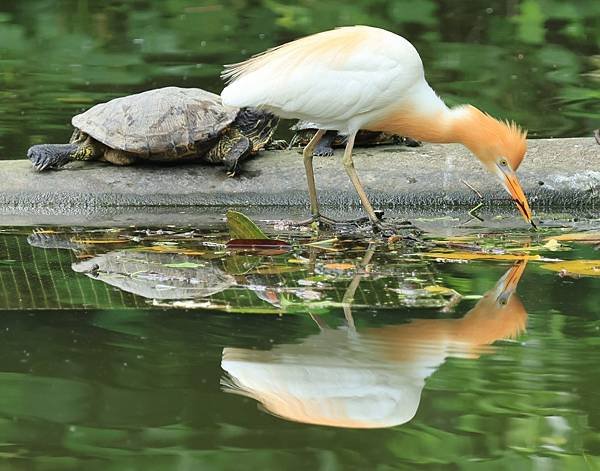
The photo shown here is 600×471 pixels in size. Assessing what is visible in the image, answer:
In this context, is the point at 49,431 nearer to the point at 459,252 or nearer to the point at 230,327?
A: the point at 230,327

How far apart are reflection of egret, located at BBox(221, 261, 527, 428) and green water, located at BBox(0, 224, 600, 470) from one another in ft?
0.04

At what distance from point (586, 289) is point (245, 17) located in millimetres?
11739

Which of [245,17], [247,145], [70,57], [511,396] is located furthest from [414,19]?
[511,396]

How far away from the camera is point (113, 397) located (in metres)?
4.61

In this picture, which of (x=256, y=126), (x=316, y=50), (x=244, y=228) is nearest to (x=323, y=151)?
(x=256, y=126)

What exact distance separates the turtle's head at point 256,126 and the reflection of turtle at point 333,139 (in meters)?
0.21

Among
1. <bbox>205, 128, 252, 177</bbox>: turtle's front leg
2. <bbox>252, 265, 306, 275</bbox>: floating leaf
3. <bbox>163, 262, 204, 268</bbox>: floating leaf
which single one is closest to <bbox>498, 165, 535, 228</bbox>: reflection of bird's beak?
<bbox>252, 265, 306, 275</bbox>: floating leaf

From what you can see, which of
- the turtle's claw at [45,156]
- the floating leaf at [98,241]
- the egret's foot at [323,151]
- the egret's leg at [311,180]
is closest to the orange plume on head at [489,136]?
the egret's leg at [311,180]

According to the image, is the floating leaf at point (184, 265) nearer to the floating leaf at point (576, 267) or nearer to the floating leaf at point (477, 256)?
the floating leaf at point (477, 256)

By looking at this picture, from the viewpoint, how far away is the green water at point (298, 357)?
13.8 feet

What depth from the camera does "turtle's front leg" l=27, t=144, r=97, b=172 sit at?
336 inches

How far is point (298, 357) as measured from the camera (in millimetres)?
5074

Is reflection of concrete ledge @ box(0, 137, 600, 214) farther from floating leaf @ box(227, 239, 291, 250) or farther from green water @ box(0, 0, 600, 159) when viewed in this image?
floating leaf @ box(227, 239, 291, 250)

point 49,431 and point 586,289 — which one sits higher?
point 49,431
